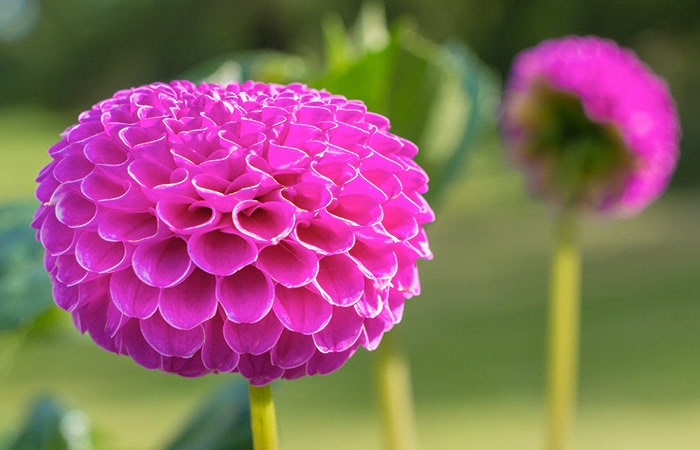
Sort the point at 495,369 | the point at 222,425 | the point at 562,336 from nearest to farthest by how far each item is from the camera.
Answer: the point at 222,425, the point at 562,336, the point at 495,369

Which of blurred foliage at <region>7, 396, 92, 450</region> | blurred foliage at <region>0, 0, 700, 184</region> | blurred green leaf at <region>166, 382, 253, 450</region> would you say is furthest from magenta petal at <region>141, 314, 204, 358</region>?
blurred foliage at <region>0, 0, 700, 184</region>

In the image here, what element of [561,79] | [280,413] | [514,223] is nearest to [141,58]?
[514,223]

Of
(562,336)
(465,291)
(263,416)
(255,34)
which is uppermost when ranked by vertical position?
(255,34)

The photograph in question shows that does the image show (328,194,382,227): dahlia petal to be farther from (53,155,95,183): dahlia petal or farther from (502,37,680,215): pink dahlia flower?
(502,37,680,215): pink dahlia flower

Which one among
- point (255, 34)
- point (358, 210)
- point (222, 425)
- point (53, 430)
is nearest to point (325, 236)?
point (358, 210)

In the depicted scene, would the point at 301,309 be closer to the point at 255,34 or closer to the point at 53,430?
the point at 53,430

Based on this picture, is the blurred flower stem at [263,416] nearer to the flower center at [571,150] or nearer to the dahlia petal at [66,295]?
the dahlia petal at [66,295]
